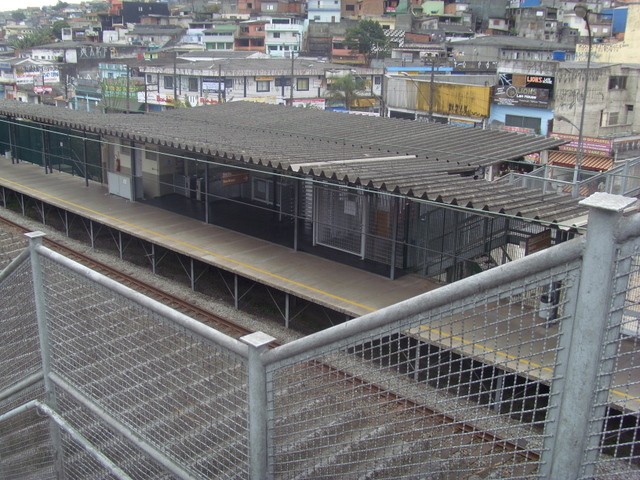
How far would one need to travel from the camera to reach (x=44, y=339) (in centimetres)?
410

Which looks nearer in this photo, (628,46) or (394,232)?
(394,232)

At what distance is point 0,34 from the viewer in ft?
412

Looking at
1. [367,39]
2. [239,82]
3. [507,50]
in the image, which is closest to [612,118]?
[507,50]

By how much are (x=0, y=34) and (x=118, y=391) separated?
14149cm

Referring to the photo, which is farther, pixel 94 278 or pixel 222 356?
pixel 94 278

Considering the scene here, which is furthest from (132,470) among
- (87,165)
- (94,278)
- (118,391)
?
(87,165)

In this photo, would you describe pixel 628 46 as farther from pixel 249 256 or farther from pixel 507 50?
pixel 249 256

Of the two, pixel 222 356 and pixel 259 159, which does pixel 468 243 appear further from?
pixel 222 356

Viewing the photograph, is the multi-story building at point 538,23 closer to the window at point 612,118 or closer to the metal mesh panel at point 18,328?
the window at point 612,118

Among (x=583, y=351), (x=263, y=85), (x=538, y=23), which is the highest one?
(x=538, y=23)

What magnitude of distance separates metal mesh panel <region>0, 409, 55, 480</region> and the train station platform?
6294 millimetres

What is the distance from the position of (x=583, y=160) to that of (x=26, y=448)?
89.5ft

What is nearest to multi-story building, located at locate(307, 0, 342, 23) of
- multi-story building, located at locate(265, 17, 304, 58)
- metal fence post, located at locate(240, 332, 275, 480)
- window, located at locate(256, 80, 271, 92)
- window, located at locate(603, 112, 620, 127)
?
multi-story building, located at locate(265, 17, 304, 58)

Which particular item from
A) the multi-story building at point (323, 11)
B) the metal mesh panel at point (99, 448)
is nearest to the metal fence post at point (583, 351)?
the metal mesh panel at point (99, 448)
